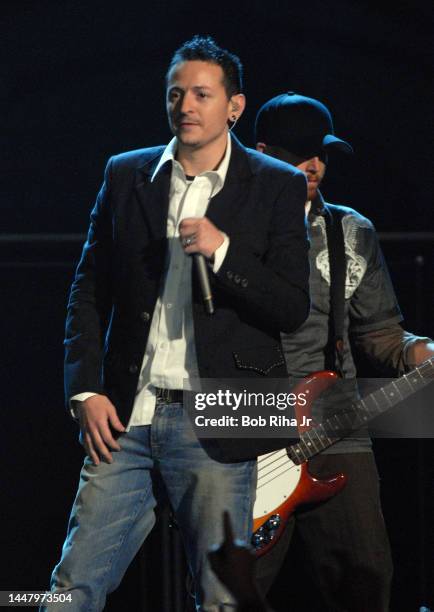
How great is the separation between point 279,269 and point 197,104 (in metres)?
0.44

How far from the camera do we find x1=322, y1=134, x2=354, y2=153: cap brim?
3.03 m

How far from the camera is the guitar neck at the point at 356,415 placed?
9.59 feet

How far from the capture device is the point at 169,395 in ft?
7.06

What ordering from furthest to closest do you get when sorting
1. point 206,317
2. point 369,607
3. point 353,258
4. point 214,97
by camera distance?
point 353,258, point 369,607, point 214,97, point 206,317

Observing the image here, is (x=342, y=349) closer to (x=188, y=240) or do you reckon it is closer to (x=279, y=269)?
(x=279, y=269)

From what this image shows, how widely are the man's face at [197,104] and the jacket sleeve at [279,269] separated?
0.22 meters

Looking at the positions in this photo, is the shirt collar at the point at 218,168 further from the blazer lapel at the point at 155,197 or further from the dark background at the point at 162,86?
the dark background at the point at 162,86

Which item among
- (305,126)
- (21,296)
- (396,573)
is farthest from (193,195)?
(396,573)

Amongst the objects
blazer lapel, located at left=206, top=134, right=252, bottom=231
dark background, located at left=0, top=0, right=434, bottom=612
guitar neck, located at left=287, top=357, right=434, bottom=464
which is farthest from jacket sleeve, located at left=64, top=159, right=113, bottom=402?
dark background, located at left=0, top=0, right=434, bottom=612

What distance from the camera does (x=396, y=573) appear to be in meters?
3.55

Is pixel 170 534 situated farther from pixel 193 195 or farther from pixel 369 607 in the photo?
pixel 193 195

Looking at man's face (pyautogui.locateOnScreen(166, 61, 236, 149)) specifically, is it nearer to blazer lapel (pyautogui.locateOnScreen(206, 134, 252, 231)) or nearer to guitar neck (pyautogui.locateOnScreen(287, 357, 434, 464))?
blazer lapel (pyautogui.locateOnScreen(206, 134, 252, 231))

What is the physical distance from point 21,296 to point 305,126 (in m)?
1.16

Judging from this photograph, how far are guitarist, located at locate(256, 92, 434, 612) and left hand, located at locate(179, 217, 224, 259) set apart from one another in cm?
88
